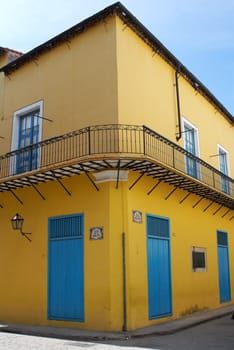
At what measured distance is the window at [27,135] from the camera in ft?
42.8

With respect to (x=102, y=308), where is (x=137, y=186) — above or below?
above

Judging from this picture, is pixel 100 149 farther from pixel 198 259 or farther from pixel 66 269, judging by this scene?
pixel 198 259

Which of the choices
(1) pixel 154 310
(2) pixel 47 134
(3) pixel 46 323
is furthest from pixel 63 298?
(2) pixel 47 134

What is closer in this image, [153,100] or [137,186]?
[137,186]

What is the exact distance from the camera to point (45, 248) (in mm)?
11922

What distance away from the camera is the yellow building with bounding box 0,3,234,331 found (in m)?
10.5

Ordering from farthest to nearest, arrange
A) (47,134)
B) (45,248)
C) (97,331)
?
(47,134) → (45,248) → (97,331)

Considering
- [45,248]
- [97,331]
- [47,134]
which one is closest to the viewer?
[97,331]

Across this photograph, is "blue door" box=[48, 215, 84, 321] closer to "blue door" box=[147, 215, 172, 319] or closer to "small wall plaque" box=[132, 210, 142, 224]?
"small wall plaque" box=[132, 210, 142, 224]

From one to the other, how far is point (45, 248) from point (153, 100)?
545 cm

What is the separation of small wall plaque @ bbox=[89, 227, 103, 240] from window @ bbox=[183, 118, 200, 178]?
4.31 m

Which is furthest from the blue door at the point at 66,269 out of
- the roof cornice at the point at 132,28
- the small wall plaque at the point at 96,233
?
the roof cornice at the point at 132,28

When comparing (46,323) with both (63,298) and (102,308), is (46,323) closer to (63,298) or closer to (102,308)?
(63,298)

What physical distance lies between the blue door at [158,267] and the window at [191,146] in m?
2.67
